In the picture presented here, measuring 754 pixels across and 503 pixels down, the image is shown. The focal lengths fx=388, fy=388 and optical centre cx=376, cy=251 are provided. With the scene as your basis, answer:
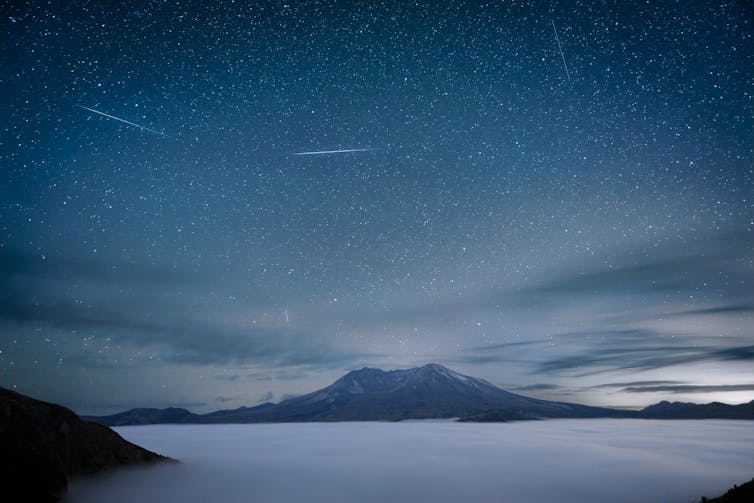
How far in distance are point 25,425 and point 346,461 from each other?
2792 inches

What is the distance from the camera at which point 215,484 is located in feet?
171

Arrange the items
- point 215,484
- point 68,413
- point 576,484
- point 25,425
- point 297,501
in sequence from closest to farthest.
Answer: point 25,425
point 68,413
point 297,501
point 215,484
point 576,484

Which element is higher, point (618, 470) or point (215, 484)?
point (215, 484)

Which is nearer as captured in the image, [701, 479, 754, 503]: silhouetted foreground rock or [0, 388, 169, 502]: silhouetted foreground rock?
[701, 479, 754, 503]: silhouetted foreground rock

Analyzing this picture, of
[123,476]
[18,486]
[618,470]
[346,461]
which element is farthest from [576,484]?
[18,486]

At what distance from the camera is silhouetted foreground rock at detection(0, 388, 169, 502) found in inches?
1000

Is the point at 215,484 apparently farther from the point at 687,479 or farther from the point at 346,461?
the point at 687,479

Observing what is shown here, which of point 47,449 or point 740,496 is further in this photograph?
point 47,449

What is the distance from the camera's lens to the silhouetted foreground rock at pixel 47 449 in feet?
83.4

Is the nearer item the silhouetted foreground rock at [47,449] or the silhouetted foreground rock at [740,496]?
the silhouetted foreground rock at [740,496]

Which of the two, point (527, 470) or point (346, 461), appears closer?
point (527, 470)

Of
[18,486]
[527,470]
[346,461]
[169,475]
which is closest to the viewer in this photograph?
[18,486]

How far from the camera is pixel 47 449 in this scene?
32.0 m

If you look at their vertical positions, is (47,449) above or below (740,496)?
below
